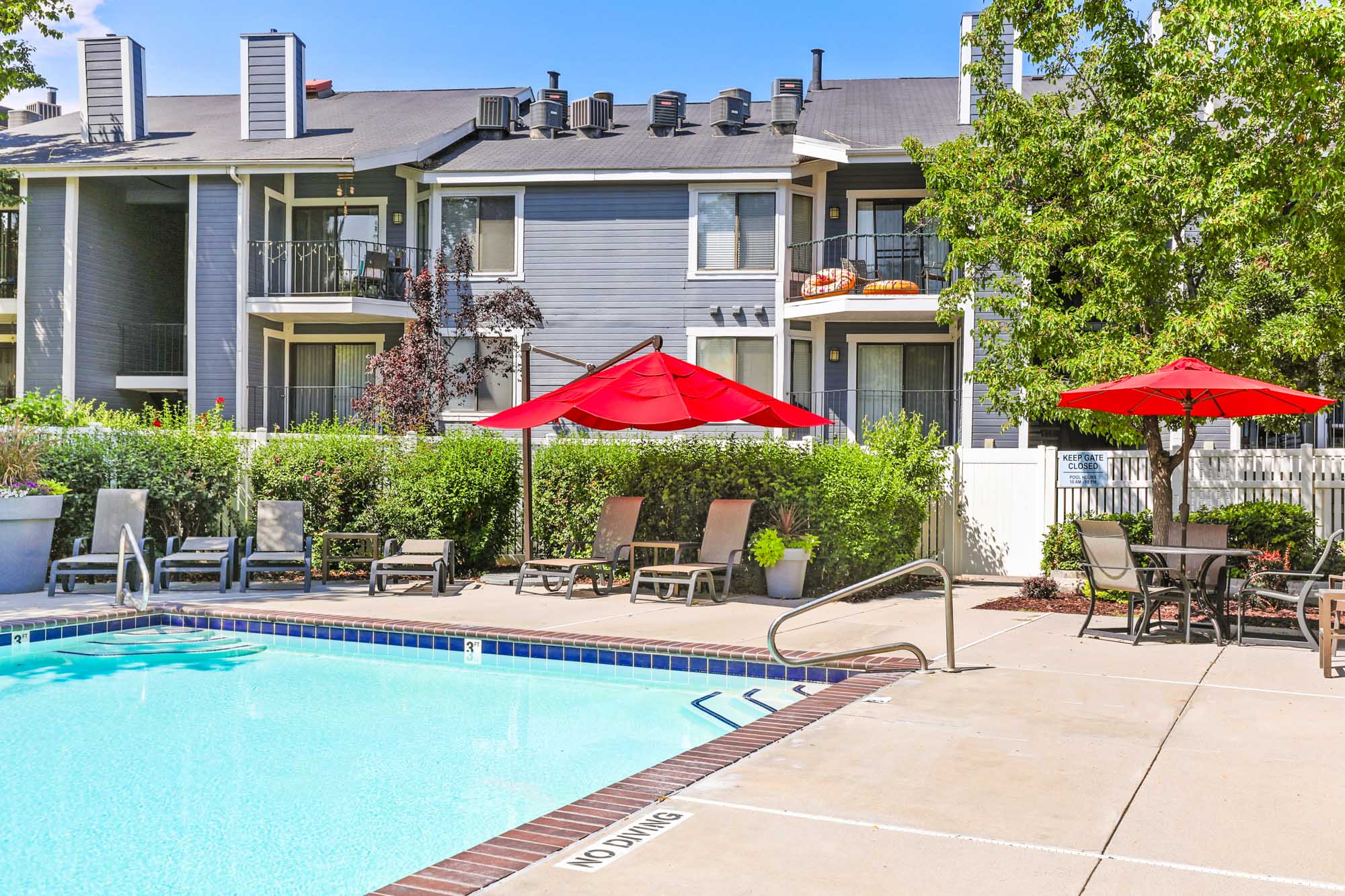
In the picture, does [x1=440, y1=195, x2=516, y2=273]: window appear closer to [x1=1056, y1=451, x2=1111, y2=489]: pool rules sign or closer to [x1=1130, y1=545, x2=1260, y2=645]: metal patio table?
[x1=1056, y1=451, x2=1111, y2=489]: pool rules sign

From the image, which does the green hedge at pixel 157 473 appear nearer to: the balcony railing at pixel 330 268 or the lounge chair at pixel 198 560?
the lounge chair at pixel 198 560

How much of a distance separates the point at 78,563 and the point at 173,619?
226 cm

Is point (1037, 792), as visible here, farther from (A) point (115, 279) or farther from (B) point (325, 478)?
(A) point (115, 279)

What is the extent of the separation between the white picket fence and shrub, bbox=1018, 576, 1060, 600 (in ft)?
6.92

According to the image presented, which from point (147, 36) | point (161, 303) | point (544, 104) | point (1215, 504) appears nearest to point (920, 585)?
point (1215, 504)

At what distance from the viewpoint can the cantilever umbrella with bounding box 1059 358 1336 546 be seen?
896cm

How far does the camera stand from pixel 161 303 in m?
23.9

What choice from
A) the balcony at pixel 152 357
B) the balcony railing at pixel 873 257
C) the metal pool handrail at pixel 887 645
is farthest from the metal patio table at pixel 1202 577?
the balcony at pixel 152 357

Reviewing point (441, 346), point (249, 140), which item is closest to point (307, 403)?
point (441, 346)

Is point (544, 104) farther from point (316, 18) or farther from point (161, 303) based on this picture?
point (161, 303)

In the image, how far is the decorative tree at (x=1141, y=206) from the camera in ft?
32.9

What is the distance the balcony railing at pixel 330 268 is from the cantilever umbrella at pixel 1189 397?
13.9m

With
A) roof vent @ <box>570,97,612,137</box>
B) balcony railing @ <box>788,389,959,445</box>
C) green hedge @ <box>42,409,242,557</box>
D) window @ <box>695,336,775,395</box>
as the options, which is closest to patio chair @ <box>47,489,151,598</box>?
green hedge @ <box>42,409,242,557</box>

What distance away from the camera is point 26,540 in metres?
11.8
